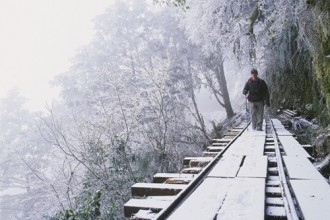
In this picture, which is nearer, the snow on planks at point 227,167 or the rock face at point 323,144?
the snow on planks at point 227,167

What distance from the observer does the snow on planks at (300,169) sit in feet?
14.4

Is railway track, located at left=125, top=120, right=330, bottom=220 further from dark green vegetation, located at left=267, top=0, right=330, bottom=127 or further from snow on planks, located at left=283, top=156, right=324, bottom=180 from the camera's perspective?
dark green vegetation, located at left=267, top=0, right=330, bottom=127

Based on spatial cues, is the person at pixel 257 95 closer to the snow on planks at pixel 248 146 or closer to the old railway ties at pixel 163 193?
the snow on planks at pixel 248 146

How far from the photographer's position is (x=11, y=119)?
143 ft

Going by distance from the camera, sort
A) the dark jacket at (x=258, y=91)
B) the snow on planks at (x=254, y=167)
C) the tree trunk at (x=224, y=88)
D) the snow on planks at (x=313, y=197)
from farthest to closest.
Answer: the tree trunk at (x=224, y=88)
the dark jacket at (x=258, y=91)
the snow on planks at (x=254, y=167)
the snow on planks at (x=313, y=197)

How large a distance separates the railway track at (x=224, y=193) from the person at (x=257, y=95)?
4384mm

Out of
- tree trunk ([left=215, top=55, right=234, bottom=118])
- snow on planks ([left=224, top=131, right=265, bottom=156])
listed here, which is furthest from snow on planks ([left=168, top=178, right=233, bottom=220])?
tree trunk ([left=215, top=55, right=234, bottom=118])

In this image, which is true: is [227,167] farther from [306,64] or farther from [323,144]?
[306,64]

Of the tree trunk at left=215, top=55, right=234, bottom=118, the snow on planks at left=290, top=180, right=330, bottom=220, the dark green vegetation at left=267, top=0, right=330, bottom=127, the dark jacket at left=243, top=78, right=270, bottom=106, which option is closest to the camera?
the snow on planks at left=290, top=180, right=330, bottom=220

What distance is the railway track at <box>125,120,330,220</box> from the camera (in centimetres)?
319

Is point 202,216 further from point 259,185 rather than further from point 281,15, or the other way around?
point 281,15

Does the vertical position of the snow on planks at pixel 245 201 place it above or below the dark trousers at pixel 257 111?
below

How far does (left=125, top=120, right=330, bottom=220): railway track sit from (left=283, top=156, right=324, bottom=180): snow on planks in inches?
2.3

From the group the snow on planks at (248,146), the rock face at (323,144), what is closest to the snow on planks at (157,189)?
the snow on planks at (248,146)
